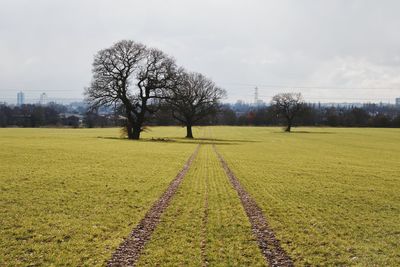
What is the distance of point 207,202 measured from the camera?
1611 centimetres

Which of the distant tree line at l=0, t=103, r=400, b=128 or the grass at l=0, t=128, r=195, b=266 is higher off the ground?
the distant tree line at l=0, t=103, r=400, b=128

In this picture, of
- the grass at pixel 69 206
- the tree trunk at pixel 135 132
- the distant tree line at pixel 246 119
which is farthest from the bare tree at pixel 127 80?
the distant tree line at pixel 246 119

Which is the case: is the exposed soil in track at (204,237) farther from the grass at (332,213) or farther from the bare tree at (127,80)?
the bare tree at (127,80)

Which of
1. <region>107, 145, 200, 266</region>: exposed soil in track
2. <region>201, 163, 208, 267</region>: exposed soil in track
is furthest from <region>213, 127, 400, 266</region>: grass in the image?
<region>107, 145, 200, 266</region>: exposed soil in track

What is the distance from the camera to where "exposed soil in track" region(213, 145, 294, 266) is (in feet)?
30.9

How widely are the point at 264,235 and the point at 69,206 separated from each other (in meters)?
7.55

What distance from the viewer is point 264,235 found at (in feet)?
37.9

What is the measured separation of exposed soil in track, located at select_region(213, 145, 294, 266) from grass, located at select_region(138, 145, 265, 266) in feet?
0.70

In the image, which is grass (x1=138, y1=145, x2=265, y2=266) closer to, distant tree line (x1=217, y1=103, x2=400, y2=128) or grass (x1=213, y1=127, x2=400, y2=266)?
grass (x1=213, y1=127, x2=400, y2=266)

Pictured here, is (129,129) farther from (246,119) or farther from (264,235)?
(246,119)

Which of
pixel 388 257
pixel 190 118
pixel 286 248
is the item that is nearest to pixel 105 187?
pixel 286 248

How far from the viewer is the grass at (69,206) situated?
9656mm

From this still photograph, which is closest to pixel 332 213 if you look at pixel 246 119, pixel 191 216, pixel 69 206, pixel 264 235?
pixel 264 235

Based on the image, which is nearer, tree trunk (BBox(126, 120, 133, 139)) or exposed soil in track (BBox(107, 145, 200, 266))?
exposed soil in track (BBox(107, 145, 200, 266))
